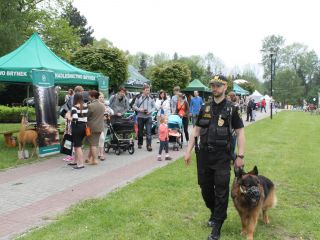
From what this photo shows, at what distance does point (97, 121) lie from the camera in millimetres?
10477

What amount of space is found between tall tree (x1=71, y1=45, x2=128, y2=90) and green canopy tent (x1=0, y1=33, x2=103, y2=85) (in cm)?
663

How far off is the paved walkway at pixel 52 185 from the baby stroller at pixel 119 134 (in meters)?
0.42

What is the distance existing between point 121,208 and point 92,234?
1.15 metres

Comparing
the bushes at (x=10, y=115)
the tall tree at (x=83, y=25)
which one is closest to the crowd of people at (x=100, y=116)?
the bushes at (x=10, y=115)

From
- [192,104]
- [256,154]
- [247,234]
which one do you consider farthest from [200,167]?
[192,104]

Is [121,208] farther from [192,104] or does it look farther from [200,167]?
[192,104]

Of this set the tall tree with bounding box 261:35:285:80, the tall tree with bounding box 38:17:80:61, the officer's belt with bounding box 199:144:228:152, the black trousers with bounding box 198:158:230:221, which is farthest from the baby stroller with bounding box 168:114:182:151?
the tall tree with bounding box 261:35:285:80

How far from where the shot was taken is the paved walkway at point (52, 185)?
6.28 m

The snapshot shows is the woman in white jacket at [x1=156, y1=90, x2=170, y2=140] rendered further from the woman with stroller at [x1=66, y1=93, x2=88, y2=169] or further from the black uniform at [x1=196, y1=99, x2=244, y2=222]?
the black uniform at [x1=196, y1=99, x2=244, y2=222]

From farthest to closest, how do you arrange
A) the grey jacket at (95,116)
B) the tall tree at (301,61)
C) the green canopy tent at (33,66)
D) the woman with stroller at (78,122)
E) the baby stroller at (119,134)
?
the tall tree at (301,61) < the baby stroller at (119,134) < the green canopy tent at (33,66) < the grey jacket at (95,116) < the woman with stroller at (78,122)

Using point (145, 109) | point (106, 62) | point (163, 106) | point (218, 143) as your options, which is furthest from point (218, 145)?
point (106, 62)

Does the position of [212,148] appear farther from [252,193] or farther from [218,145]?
[252,193]

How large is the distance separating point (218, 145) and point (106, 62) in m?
16.2

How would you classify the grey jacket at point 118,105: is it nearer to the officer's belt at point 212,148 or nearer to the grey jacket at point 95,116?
the grey jacket at point 95,116
